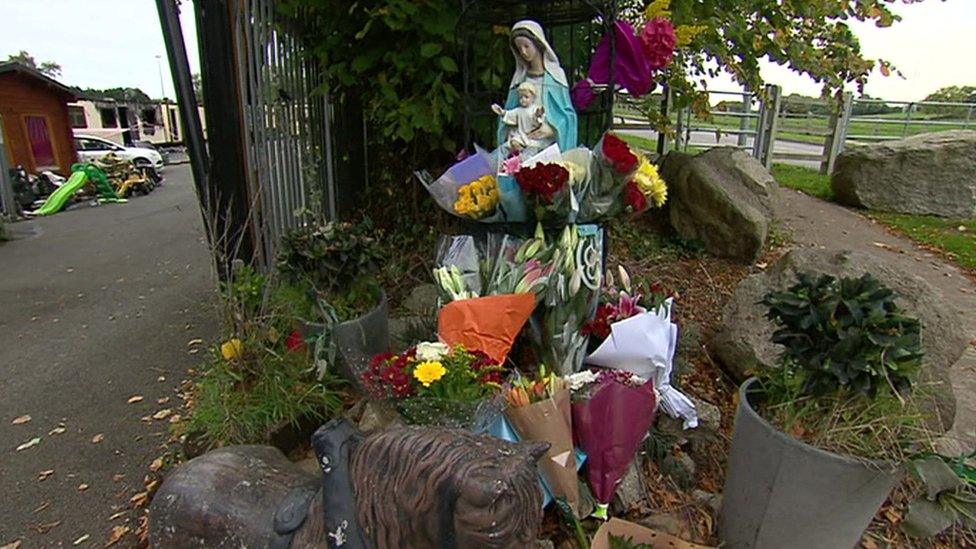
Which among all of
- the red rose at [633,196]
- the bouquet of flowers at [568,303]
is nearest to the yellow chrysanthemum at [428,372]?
the bouquet of flowers at [568,303]

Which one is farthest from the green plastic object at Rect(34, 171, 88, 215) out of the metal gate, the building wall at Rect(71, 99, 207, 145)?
the building wall at Rect(71, 99, 207, 145)

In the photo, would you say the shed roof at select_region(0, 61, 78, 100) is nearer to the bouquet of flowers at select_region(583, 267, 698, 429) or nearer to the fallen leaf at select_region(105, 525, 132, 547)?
the fallen leaf at select_region(105, 525, 132, 547)

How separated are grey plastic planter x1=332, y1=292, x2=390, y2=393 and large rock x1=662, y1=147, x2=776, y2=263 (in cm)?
343

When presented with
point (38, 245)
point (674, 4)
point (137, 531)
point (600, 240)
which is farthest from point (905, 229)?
point (38, 245)

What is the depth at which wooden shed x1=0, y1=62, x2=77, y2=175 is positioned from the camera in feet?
41.9

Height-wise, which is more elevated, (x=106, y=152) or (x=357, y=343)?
(x=106, y=152)

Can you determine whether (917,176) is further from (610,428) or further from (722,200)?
(610,428)

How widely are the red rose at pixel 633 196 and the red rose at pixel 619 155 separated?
0.14m

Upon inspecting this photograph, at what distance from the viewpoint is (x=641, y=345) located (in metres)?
2.29

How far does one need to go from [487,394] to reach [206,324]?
3347 millimetres

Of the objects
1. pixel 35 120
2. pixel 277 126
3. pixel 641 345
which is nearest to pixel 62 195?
pixel 35 120

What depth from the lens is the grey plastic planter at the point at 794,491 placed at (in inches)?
67.6

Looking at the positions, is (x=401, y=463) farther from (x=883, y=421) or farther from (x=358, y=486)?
(x=883, y=421)

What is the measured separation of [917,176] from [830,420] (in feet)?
26.6
